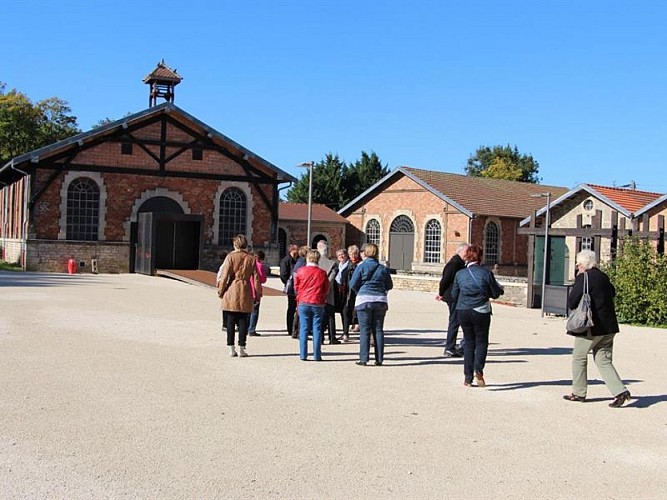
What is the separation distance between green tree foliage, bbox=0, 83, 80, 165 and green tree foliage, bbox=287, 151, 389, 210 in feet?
53.6

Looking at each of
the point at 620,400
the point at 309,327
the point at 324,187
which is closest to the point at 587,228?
the point at 309,327

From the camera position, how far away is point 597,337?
26.7ft

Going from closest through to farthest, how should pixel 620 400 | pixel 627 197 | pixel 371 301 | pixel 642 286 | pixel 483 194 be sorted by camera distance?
pixel 620 400
pixel 371 301
pixel 642 286
pixel 627 197
pixel 483 194

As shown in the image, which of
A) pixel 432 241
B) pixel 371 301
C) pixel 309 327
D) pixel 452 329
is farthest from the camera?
pixel 432 241

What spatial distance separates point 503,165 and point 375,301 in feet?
201

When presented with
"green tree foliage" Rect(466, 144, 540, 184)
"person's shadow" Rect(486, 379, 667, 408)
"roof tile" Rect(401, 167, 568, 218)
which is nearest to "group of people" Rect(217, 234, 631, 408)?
"person's shadow" Rect(486, 379, 667, 408)

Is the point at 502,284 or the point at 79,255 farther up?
the point at 79,255

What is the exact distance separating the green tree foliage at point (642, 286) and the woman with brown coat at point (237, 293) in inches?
419

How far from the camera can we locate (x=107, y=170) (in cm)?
2989

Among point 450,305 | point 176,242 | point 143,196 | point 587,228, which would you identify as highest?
point 143,196

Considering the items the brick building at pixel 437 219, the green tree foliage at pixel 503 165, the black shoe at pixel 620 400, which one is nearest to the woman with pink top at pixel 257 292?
the black shoe at pixel 620 400

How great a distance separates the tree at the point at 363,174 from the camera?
59.1 metres

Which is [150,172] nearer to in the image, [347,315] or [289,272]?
[289,272]

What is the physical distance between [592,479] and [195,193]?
27.3m
